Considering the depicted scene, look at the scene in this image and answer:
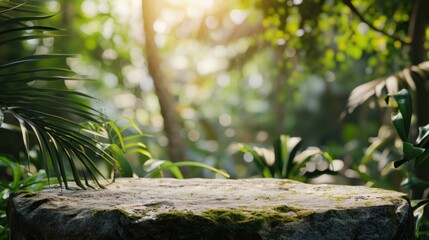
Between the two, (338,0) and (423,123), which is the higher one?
(338,0)

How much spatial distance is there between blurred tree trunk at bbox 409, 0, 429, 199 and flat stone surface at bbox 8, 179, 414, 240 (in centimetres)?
177

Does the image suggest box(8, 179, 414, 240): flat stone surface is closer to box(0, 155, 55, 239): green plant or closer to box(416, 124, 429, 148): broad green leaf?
box(416, 124, 429, 148): broad green leaf

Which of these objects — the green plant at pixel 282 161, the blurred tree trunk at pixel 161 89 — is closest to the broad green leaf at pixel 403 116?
the green plant at pixel 282 161

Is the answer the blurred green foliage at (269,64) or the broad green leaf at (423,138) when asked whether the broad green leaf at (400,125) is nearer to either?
the broad green leaf at (423,138)

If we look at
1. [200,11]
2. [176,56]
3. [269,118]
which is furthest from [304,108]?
[200,11]

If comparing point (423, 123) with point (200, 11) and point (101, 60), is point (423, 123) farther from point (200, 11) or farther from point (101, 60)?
point (101, 60)

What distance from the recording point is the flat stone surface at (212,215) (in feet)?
6.33

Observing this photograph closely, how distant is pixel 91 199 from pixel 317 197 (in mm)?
867

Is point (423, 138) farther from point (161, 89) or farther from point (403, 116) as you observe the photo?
point (161, 89)

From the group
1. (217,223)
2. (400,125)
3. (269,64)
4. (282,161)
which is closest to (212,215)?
(217,223)

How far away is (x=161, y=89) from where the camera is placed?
5.96 meters

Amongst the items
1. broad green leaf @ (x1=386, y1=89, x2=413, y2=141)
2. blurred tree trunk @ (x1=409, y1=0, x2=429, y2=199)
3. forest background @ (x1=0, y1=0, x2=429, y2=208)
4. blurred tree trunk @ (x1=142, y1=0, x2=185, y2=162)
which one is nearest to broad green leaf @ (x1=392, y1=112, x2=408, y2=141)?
broad green leaf @ (x1=386, y1=89, x2=413, y2=141)

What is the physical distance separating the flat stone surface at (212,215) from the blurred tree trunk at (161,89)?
347cm

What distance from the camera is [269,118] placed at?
1864 centimetres
